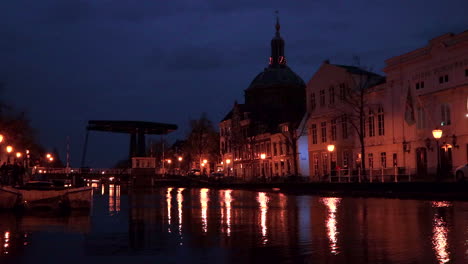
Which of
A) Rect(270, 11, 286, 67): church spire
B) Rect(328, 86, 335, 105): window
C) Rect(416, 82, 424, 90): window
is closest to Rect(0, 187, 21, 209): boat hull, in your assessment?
Rect(416, 82, 424, 90): window

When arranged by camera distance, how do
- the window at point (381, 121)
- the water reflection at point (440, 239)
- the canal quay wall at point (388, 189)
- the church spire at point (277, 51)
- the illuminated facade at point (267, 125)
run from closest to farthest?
the water reflection at point (440, 239)
the canal quay wall at point (388, 189)
the window at point (381, 121)
the illuminated facade at point (267, 125)
the church spire at point (277, 51)

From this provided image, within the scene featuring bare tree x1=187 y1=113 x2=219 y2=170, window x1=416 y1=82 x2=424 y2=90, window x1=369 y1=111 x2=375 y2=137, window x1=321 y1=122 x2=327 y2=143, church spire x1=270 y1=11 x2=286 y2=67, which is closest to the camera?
window x1=416 y1=82 x2=424 y2=90

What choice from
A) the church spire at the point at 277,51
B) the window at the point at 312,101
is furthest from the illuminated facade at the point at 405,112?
the church spire at the point at 277,51

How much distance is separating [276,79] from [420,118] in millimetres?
55944

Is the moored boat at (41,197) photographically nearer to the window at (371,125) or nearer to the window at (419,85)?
the window at (419,85)

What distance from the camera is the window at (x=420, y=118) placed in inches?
1841

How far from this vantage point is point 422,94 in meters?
46.0

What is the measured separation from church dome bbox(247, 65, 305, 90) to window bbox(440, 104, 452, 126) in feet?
189

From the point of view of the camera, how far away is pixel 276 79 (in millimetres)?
102062

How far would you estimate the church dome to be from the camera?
334 feet

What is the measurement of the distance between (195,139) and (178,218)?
79278mm

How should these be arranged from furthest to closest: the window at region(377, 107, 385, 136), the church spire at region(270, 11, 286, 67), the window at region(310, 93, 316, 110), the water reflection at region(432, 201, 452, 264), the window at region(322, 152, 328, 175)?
the church spire at region(270, 11, 286, 67) → the window at region(310, 93, 316, 110) → the window at region(322, 152, 328, 175) → the window at region(377, 107, 385, 136) → the water reflection at region(432, 201, 452, 264)

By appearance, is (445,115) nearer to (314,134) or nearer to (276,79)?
(314,134)

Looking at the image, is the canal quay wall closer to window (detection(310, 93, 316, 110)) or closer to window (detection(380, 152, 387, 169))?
window (detection(380, 152, 387, 169))
